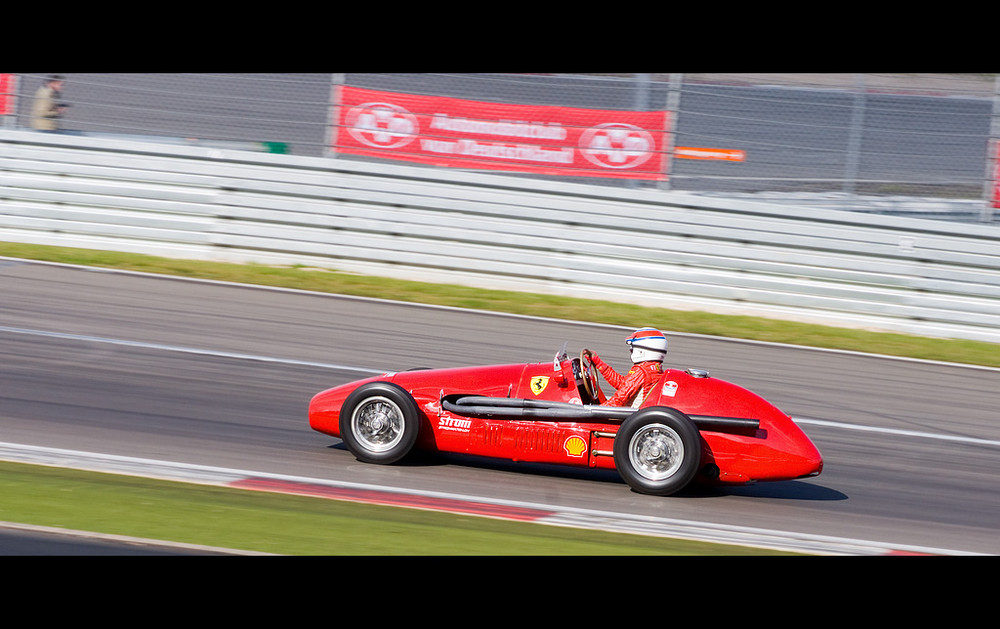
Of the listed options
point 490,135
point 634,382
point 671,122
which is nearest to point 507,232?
point 490,135

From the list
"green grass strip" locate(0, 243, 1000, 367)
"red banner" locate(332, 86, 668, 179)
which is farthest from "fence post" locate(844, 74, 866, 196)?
"red banner" locate(332, 86, 668, 179)

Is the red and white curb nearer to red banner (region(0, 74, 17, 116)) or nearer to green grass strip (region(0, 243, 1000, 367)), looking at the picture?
green grass strip (region(0, 243, 1000, 367))

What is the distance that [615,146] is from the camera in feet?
46.3

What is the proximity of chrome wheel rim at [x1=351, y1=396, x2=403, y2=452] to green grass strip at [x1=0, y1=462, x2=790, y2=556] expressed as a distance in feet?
3.33

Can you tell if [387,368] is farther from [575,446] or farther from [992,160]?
[992,160]

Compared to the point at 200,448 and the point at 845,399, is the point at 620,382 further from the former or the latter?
the point at 845,399

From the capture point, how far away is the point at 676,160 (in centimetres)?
1388

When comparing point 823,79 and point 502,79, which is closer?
point 823,79

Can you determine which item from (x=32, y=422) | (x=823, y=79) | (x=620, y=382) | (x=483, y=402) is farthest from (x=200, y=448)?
(x=823, y=79)

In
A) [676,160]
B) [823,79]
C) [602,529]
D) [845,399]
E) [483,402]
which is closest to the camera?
[602,529]

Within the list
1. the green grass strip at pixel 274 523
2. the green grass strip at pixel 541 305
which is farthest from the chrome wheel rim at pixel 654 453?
the green grass strip at pixel 541 305

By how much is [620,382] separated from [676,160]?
273 inches

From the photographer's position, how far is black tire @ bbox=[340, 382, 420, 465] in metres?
7.45

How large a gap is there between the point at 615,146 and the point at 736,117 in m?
1.60
